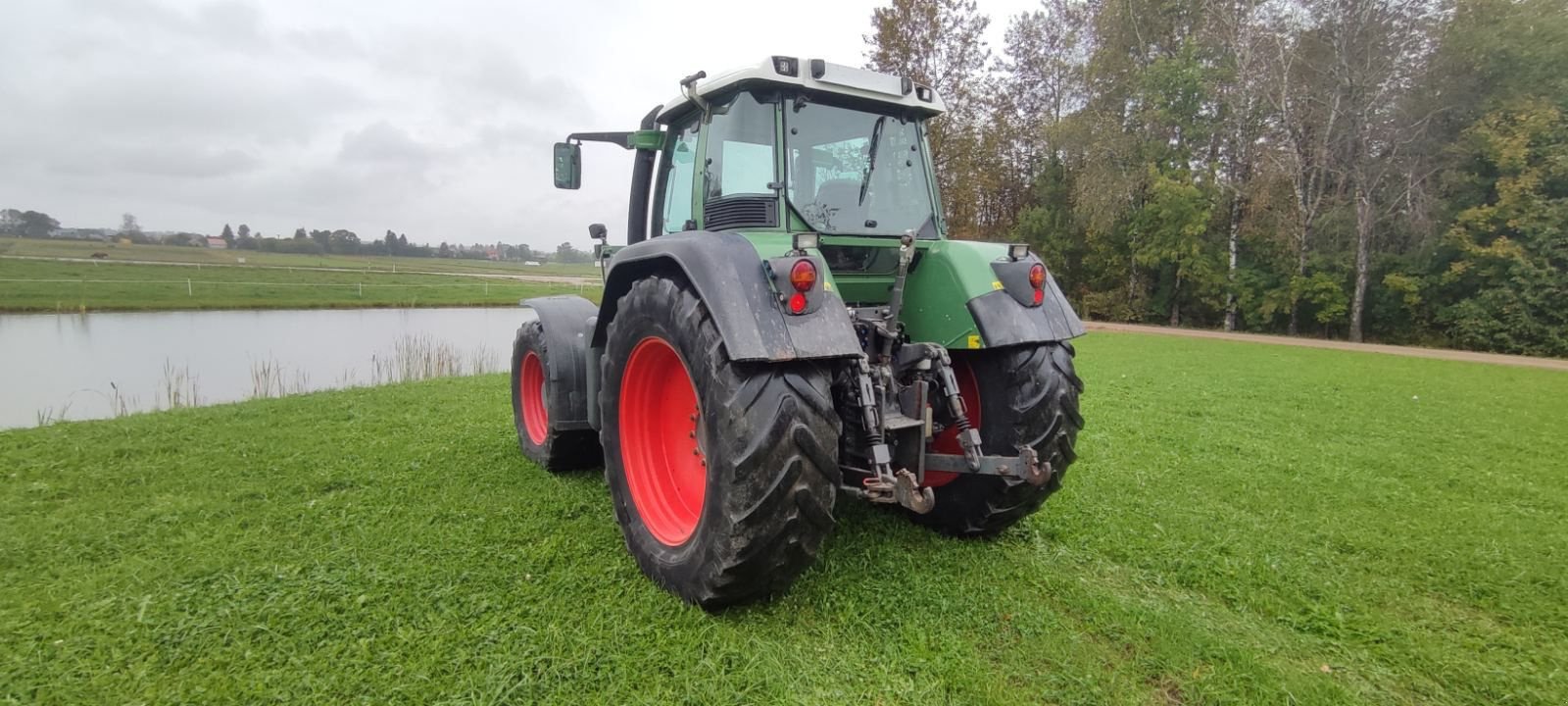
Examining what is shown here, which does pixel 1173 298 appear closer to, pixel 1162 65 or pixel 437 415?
pixel 1162 65

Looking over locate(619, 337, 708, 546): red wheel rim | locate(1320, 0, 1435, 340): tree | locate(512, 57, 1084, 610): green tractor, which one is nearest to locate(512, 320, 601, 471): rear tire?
locate(512, 57, 1084, 610): green tractor

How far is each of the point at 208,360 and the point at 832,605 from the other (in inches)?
452

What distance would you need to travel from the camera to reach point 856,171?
3021 mm

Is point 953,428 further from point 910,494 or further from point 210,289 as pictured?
point 210,289

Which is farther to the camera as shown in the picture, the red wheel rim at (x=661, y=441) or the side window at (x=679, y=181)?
the side window at (x=679, y=181)

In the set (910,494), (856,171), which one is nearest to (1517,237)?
(856,171)

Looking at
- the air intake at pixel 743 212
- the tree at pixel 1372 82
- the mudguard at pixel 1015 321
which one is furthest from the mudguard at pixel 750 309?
the tree at pixel 1372 82

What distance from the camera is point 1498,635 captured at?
2.42 meters

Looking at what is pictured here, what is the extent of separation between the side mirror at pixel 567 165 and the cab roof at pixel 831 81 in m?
1.07

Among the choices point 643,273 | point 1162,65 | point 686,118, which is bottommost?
point 643,273

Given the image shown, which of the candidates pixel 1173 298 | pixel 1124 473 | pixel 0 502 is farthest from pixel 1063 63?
pixel 0 502

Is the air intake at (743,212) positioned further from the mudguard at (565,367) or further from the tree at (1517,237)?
the tree at (1517,237)

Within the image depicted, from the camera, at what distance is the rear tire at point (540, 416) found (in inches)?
155

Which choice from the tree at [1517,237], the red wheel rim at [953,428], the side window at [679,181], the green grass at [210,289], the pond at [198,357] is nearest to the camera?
the red wheel rim at [953,428]
